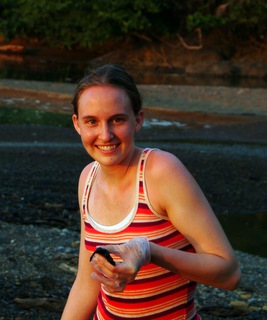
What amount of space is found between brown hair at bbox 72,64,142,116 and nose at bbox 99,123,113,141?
0.37 feet

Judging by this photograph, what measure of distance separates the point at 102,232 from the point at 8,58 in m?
42.3

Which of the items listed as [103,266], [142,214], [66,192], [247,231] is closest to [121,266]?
[103,266]

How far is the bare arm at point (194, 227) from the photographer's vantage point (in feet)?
8.70

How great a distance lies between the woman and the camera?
267 centimetres

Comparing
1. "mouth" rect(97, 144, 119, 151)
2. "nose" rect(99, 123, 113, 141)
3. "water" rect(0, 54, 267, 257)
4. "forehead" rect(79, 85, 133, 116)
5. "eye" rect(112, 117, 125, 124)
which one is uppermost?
"forehead" rect(79, 85, 133, 116)

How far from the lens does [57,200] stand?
1096cm

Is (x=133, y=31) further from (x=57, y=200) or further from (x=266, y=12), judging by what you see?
(x=57, y=200)

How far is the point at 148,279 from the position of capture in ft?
9.02

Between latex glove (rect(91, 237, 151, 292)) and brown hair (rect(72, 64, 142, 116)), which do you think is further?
brown hair (rect(72, 64, 142, 116))

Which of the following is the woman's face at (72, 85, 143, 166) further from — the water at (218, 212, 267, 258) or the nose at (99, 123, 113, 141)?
the water at (218, 212, 267, 258)

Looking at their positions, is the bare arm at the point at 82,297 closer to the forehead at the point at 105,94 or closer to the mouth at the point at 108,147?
the mouth at the point at 108,147

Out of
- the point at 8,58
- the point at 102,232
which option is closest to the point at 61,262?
the point at 102,232

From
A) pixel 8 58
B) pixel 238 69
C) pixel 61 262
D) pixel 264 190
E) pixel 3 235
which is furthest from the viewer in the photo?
pixel 8 58

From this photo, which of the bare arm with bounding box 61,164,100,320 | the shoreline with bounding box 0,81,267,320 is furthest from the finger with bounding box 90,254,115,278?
the shoreline with bounding box 0,81,267,320
